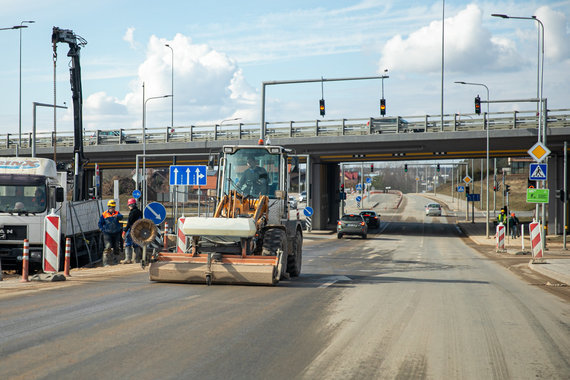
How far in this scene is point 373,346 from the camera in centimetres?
730

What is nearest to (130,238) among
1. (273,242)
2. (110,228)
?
(110,228)

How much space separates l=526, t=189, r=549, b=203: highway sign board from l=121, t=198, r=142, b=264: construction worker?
14643 millimetres

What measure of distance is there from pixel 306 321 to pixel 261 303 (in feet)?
5.32

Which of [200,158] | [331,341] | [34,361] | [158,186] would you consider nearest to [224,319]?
[331,341]

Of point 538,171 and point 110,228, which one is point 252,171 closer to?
point 110,228

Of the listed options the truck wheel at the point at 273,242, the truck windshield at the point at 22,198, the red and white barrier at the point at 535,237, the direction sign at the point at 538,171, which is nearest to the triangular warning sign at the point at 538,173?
the direction sign at the point at 538,171

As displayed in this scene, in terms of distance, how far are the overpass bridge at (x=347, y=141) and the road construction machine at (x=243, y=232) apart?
2346 cm

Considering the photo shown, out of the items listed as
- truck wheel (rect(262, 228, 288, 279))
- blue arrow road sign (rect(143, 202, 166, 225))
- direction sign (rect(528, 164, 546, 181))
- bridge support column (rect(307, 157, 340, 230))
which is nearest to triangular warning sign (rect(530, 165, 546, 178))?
direction sign (rect(528, 164, 546, 181))

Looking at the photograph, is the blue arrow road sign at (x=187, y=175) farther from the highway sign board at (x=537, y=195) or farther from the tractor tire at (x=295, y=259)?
the highway sign board at (x=537, y=195)

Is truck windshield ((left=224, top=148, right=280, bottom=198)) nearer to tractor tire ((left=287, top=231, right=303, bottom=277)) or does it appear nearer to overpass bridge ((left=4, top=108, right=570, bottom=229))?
tractor tire ((left=287, top=231, right=303, bottom=277))

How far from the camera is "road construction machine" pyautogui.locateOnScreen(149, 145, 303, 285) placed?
1230 centimetres

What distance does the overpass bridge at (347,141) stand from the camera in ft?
133

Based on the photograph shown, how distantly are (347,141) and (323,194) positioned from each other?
11.7m

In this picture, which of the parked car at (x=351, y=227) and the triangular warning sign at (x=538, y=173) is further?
the parked car at (x=351, y=227)
